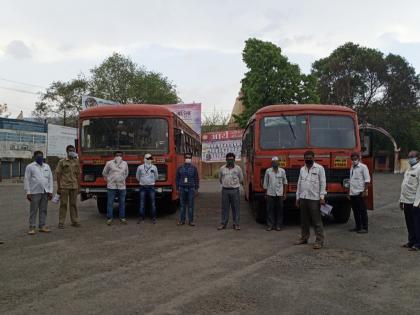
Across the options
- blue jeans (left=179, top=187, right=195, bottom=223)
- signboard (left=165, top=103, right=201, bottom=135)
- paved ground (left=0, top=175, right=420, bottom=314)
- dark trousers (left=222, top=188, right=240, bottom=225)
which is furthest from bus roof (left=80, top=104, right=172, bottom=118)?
signboard (left=165, top=103, right=201, bottom=135)

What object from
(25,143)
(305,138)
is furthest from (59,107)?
(305,138)

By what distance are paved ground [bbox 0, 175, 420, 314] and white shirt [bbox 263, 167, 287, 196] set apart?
0.90m

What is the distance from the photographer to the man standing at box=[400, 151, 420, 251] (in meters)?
8.60

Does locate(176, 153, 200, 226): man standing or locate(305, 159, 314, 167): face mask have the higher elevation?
locate(305, 159, 314, 167): face mask

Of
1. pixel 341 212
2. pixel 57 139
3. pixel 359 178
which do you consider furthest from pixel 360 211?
pixel 57 139

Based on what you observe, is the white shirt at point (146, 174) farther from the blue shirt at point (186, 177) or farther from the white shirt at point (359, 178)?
the white shirt at point (359, 178)

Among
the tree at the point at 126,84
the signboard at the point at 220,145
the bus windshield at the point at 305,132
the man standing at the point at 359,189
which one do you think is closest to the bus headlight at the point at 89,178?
the bus windshield at the point at 305,132

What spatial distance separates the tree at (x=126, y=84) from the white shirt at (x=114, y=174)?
4094 cm

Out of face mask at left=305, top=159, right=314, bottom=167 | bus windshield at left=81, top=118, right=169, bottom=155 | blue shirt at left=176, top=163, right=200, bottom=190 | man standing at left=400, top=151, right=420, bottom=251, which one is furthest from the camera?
bus windshield at left=81, top=118, right=169, bottom=155

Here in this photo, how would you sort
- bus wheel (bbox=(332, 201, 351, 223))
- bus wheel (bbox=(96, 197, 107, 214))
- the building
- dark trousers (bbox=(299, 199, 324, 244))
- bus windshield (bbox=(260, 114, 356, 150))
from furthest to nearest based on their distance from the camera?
1. the building
2. bus wheel (bbox=(96, 197, 107, 214))
3. bus wheel (bbox=(332, 201, 351, 223))
4. bus windshield (bbox=(260, 114, 356, 150))
5. dark trousers (bbox=(299, 199, 324, 244))

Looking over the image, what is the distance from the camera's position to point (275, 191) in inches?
423

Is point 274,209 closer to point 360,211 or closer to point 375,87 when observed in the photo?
point 360,211

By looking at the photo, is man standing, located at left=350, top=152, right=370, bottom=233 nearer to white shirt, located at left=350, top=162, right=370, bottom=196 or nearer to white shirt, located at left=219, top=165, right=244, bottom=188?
white shirt, located at left=350, top=162, right=370, bottom=196

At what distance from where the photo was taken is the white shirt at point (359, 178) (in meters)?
10.5
